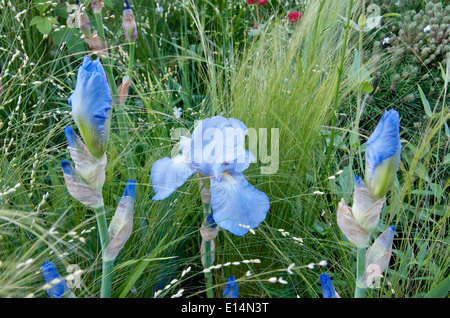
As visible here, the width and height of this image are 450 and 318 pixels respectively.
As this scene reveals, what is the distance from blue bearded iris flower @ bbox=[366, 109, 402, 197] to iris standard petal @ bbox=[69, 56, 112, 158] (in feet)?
1.27

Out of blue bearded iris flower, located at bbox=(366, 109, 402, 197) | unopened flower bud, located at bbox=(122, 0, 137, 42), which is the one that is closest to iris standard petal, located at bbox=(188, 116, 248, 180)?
blue bearded iris flower, located at bbox=(366, 109, 402, 197)

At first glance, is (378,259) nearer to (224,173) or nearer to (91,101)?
(224,173)

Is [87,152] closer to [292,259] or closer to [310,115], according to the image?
[292,259]

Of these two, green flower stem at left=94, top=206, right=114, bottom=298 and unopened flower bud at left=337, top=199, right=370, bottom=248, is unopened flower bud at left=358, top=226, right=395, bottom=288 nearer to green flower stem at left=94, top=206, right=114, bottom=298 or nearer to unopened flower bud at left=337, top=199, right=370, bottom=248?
unopened flower bud at left=337, top=199, right=370, bottom=248

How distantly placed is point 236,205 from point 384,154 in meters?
0.28

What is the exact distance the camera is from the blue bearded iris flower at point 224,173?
80cm

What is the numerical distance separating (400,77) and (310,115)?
581 millimetres

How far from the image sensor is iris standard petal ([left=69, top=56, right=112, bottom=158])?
644mm

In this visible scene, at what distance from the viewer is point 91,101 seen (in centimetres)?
65

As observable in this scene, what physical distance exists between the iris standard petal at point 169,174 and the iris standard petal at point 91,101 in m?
0.21

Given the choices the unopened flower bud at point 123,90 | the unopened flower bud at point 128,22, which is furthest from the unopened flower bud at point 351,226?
the unopened flower bud at point 128,22

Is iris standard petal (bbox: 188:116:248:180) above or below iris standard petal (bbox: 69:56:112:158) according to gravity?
below

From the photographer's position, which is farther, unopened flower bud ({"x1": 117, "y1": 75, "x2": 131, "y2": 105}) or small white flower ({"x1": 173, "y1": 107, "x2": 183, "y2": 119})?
small white flower ({"x1": 173, "y1": 107, "x2": 183, "y2": 119})

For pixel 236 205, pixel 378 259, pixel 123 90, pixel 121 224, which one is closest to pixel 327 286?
pixel 378 259
